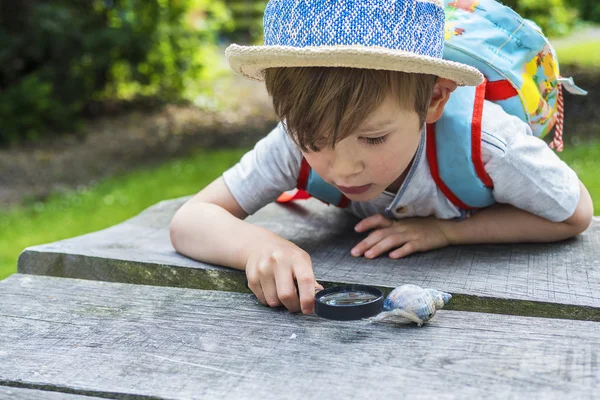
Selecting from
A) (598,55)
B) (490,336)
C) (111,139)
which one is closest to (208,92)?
(111,139)

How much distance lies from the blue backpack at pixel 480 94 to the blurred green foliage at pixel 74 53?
5.98 metres

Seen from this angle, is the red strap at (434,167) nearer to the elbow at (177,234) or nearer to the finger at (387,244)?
the finger at (387,244)

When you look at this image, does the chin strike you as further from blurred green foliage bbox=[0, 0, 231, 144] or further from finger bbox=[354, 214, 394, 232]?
blurred green foliage bbox=[0, 0, 231, 144]

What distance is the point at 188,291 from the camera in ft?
5.43

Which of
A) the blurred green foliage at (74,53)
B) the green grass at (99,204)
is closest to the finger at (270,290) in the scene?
the green grass at (99,204)

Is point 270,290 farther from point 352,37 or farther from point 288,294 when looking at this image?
point 352,37

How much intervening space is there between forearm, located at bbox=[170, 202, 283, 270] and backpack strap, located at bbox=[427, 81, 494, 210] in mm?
521

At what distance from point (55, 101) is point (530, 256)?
698cm

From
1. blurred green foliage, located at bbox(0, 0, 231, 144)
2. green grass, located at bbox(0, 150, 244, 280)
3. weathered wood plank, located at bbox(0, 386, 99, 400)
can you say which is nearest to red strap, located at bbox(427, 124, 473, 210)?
weathered wood plank, located at bbox(0, 386, 99, 400)

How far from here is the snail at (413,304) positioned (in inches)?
53.4

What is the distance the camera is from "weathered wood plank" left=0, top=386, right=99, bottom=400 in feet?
3.76

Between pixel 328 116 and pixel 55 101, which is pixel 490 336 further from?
pixel 55 101

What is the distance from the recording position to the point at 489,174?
78.5 inches

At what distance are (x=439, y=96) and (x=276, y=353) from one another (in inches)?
34.5
